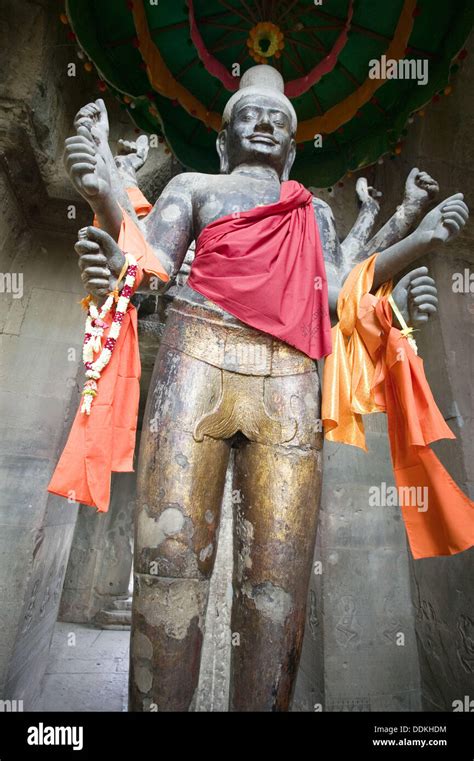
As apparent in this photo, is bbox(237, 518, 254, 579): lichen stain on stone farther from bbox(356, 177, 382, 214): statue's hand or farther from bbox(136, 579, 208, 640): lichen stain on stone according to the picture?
bbox(356, 177, 382, 214): statue's hand

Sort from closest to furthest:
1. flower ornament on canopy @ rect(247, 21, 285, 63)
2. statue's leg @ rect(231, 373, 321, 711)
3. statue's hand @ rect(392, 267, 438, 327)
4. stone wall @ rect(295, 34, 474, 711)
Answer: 1. statue's leg @ rect(231, 373, 321, 711)
2. statue's hand @ rect(392, 267, 438, 327)
3. flower ornament on canopy @ rect(247, 21, 285, 63)
4. stone wall @ rect(295, 34, 474, 711)

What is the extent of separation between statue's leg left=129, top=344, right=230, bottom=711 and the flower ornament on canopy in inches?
93.3

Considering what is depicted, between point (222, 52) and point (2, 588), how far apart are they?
3.99m

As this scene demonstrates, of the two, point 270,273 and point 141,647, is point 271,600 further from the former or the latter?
point 270,273

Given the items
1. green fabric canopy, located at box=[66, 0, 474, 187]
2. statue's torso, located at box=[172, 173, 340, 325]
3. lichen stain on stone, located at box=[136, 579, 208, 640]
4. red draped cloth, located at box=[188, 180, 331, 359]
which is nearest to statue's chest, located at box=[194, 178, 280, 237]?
statue's torso, located at box=[172, 173, 340, 325]

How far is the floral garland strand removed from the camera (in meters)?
1.85

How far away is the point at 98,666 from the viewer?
15.8 feet

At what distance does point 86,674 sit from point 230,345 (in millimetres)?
4121

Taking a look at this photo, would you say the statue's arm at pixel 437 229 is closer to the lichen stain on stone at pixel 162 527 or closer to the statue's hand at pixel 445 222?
the statue's hand at pixel 445 222

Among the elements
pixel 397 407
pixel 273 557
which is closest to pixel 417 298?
pixel 397 407

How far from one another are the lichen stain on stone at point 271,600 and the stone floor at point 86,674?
9.24 feet

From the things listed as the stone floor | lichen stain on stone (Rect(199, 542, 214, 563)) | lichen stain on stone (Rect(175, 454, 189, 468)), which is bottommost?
the stone floor

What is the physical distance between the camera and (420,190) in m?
2.46
